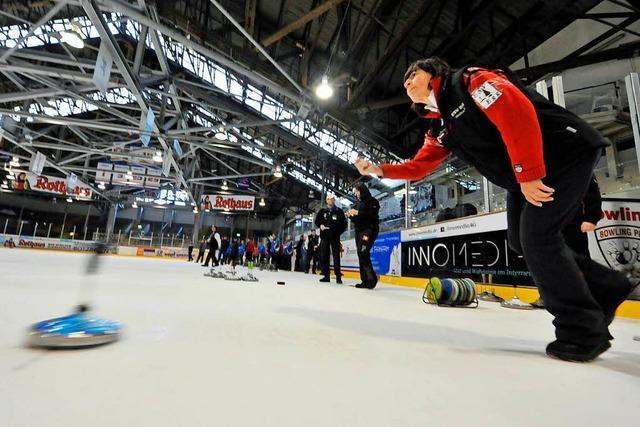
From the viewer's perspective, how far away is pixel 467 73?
1.20 m

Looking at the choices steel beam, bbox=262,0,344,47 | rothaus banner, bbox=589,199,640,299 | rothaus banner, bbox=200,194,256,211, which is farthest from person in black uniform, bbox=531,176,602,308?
rothaus banner, bbox=200,194,256,211

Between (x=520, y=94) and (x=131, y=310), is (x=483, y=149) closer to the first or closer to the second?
(x=520, y=94)

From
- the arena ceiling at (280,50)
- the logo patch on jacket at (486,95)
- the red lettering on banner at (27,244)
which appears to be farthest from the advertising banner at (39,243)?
the logo patch on jacket at (486,95)

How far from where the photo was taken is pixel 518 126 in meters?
1.01

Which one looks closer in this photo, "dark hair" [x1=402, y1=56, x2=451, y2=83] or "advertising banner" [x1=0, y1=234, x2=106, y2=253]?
"dark hair" [x1=402, y1=56, x2=451, y2=83]

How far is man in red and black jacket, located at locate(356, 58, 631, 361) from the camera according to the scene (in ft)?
3.35

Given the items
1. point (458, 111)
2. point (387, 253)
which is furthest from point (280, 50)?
point (458, 111)

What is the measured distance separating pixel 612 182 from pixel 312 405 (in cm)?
939

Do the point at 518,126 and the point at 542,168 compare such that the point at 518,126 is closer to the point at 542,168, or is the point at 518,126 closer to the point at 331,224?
the point at 542,168

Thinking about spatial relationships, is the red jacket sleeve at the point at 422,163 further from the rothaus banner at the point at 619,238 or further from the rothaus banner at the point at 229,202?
the rothaus banner at the point at 229,202

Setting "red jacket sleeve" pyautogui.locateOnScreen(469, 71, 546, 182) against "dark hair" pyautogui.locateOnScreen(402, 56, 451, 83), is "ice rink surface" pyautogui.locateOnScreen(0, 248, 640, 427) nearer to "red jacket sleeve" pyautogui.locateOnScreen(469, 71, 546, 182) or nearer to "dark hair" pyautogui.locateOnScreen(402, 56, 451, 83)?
"red jacket sleeve" pyautogui.locateOnScreen(469, 71, 546, 182)

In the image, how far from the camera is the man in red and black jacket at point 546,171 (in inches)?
40.2

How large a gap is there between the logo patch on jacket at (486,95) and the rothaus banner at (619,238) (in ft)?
9.19

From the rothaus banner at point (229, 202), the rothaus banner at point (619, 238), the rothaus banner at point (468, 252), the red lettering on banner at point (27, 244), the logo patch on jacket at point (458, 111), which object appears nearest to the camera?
the logo patch on jacket at point (458, 111)
